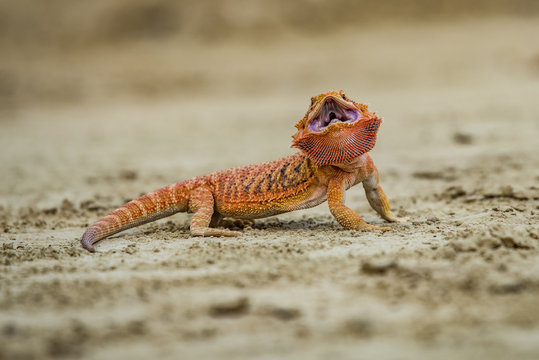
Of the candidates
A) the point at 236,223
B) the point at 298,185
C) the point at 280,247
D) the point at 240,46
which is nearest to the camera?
the point at 280,247

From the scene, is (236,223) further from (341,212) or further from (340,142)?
(340,142)

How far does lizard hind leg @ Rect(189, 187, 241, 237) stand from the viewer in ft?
16.1

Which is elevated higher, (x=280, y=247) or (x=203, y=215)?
(x=203, y=215)

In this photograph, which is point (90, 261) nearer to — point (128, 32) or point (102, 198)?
point (102, 198)

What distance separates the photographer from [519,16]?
59.2 feet

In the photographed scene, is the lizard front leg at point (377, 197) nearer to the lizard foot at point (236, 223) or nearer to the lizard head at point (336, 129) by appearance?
the lizard head at point (336, 129)

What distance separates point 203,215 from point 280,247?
97 cm

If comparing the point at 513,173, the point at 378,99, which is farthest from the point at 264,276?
the point at 378,99

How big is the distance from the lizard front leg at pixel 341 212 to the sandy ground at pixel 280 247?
0.39 ft

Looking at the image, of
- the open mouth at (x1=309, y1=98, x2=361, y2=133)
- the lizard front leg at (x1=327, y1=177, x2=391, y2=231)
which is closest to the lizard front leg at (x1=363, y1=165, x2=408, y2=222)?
the lizard front leg at (x1=327, y1=177, x2=391, y2=231)

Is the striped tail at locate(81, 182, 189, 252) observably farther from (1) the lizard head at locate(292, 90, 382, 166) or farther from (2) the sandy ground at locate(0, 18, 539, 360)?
(1) the lizard head at locate(292, 90, 382, 166)

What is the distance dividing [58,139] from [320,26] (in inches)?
394

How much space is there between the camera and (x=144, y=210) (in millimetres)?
5156

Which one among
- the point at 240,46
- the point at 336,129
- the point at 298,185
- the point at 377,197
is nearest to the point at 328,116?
the point at 336,129
